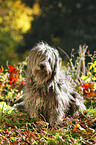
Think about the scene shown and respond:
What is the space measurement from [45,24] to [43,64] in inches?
453

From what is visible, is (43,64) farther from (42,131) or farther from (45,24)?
(45,24)

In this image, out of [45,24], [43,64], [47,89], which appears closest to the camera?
[43,64]

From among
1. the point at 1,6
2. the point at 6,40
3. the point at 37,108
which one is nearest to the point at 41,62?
the point at 37,108

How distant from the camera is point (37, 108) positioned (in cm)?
358

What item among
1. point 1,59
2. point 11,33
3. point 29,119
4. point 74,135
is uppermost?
point 11,33

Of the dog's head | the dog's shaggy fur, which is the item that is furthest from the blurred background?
the dog's head

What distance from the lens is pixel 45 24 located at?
46.5 ft

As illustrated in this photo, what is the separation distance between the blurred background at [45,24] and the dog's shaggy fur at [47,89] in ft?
29.2

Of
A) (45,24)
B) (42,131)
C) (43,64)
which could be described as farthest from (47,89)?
(45,24)

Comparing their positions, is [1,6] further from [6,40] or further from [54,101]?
[54,101]

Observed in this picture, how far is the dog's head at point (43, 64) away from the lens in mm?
3143

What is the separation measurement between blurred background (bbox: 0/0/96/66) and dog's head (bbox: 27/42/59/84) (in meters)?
9.16

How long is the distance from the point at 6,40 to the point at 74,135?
9.52 meters

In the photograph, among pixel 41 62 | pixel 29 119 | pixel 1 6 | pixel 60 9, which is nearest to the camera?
pixel 41 62
